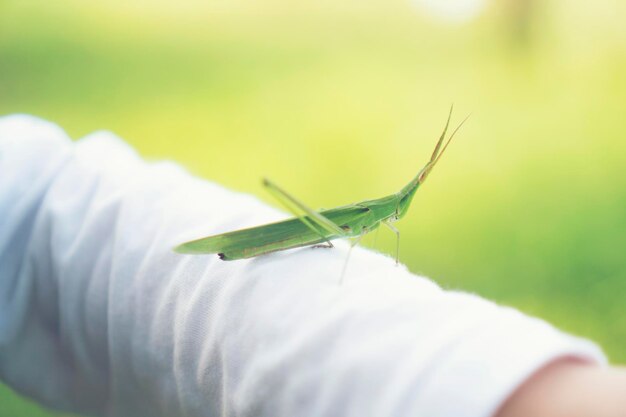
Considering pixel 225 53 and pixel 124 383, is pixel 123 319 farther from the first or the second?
pixel 225 53

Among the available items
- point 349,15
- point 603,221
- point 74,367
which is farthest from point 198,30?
point 74,367

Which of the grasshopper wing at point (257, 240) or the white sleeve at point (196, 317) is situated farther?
the grasshopper wing at point (257, 240)

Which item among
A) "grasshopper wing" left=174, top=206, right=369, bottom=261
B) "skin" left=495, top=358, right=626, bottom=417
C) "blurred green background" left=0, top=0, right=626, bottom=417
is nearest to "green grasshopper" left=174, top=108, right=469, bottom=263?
"grasshopper wing" left=174, top=206, right=369, bottom=261

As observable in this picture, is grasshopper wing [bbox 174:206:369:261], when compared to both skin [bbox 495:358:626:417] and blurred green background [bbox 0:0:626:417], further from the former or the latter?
blurred green background [bbox 0:0:626:417]

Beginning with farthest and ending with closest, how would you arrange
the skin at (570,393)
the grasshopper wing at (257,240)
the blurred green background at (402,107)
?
the blurred green background at (402,107) → the grasshopper wing at (257,240) → the skin at (570,393)

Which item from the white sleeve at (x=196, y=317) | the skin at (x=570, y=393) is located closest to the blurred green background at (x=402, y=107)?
the white sleeve at (x=196, y=317)

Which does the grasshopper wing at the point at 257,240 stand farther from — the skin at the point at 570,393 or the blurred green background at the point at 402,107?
the blurred green background at the point at 402,107

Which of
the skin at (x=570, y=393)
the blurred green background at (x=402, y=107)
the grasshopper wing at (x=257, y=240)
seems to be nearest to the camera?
the skin at (x=570, y=393)
